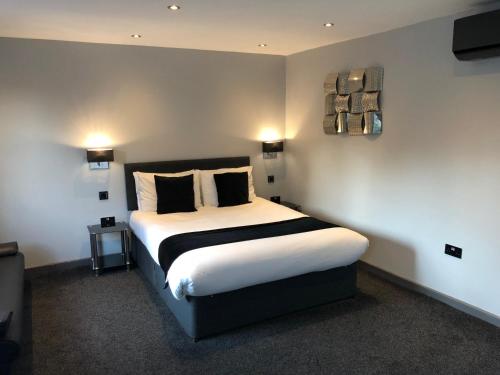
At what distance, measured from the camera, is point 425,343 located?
2812mm

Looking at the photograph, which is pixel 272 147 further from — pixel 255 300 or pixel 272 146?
pixel 255 300

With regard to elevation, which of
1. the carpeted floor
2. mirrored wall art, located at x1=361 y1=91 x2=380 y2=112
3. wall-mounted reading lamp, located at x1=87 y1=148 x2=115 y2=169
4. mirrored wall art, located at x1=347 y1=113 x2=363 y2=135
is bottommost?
the carpeted floor

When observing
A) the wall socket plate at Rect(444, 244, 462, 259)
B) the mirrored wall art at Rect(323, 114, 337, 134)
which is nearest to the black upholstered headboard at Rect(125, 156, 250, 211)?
the mirrored wall art at Rect(323, 114, 337, 134)

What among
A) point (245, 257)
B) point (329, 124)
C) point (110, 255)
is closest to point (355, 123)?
point (329, 124)

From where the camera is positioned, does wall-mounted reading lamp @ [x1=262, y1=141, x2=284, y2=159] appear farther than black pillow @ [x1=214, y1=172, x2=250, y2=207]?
Yes

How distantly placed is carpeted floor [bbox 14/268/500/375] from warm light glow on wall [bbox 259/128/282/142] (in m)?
2.44

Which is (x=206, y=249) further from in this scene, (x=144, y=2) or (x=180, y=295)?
(x=144, y=2)

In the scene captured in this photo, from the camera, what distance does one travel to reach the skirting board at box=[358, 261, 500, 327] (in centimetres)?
308

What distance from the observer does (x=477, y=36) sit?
108 inches

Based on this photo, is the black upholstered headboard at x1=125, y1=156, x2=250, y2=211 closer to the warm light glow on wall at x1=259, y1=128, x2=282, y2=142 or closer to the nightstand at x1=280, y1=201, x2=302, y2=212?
the warm light glow on wall at x1=259, y1=128, x2=282, y2=142

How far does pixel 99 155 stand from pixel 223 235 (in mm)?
1745

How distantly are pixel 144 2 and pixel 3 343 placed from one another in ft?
7.59

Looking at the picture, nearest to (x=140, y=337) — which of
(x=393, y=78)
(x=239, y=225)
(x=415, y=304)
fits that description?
(x=239, y=225)

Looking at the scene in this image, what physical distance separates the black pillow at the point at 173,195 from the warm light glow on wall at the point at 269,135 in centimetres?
139
